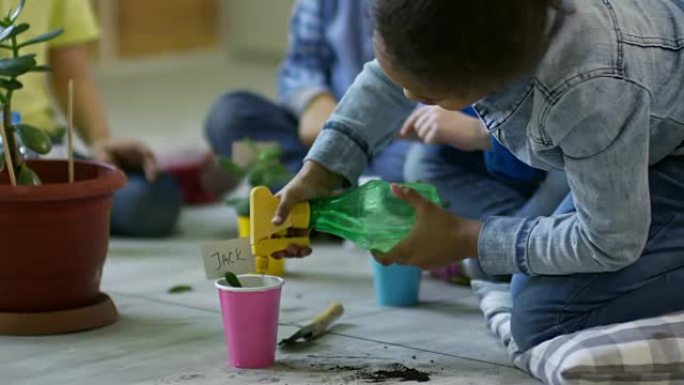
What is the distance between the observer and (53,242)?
153 centimetres

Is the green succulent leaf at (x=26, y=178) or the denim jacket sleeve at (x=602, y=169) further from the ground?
the denim jacket sleeve at (x=602, y=169)

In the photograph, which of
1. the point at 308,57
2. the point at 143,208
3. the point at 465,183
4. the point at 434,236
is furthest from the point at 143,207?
the point at 434,236

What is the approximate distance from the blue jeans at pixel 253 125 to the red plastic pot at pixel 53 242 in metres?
0.69

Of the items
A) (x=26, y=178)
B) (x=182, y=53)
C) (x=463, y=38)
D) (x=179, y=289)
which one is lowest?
(x=182, y=53)

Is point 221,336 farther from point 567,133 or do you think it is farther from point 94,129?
point 94,129

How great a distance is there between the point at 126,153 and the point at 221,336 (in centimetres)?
68

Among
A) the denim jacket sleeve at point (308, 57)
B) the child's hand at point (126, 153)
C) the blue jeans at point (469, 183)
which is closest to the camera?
the blue jeans at point (469, 183)

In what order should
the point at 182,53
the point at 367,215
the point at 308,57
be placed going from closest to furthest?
the point at 367,215 < the point at 308,57 < the point at 182,53

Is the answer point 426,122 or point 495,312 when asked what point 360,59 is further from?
point 495,312

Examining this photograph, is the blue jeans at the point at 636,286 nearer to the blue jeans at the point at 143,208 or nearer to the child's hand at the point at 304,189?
the child's hand at the point at 304,189

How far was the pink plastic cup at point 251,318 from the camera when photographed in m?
1.37

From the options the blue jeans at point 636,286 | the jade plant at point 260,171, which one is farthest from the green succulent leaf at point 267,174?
the blue jeans at point 636,286

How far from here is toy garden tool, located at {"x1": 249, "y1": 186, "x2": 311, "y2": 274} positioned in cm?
141

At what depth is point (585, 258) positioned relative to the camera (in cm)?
130
